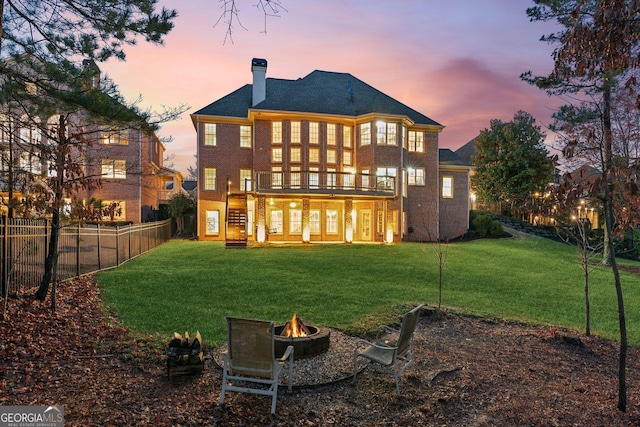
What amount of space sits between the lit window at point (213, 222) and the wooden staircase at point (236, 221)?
175 cm

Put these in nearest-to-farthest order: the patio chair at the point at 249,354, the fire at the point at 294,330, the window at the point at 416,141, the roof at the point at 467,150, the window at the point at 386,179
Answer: the patio chair at the point at 249,354 → the fire at the point at 294,330 → the window at the point at 386,179 → the window at the point at 416,141 → the roof at the point at 467,150

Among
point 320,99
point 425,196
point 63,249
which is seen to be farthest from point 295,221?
point 63,249

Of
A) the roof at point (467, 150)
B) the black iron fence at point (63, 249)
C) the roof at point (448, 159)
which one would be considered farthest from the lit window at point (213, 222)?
the roof at point (467, 150)

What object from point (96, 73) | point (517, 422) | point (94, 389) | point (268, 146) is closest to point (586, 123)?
point (268, 146)

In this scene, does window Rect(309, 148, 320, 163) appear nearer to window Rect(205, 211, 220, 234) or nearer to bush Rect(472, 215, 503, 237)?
window Rect(205, 211, 220, 234)

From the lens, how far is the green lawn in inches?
364

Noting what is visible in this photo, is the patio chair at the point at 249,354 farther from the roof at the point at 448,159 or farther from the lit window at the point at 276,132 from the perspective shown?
the roof at the point at 448,159

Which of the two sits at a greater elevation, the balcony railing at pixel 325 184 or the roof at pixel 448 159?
the roof at pixel 448 159

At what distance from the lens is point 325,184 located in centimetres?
2742

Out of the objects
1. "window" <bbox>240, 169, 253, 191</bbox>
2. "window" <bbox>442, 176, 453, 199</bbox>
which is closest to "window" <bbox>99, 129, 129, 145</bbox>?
"window" <bbox>240, 169, 253, 191</bbox>

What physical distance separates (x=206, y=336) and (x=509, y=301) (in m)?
9.32

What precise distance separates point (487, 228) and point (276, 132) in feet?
60.7

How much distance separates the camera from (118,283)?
12.4 meters

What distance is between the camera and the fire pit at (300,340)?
6.17m
